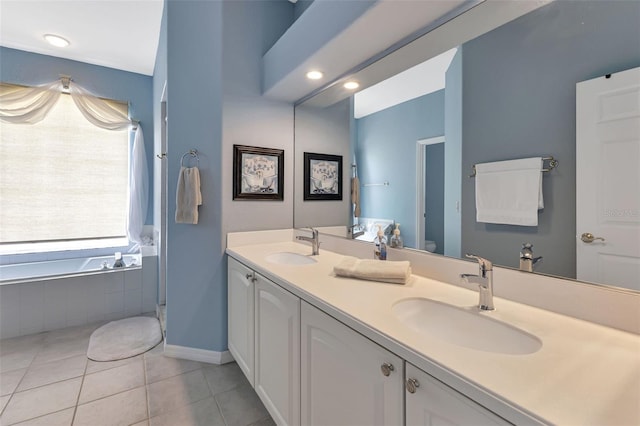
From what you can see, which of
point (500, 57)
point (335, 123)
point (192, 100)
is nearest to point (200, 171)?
point (192, 100)

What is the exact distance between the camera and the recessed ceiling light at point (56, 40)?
2921 millimetres

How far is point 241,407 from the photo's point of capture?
5.60ft

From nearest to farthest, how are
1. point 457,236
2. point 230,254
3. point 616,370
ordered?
1. point 616,370
2. point 457,236
3. point 230,254

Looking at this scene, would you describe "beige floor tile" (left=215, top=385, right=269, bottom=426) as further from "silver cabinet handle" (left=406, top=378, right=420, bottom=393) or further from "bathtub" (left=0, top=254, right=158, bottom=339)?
"bathtub" (left=0, top=254, right=158, bottom=339)

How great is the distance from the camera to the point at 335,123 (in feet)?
6.93

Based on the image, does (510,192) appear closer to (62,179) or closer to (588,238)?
(588,238)

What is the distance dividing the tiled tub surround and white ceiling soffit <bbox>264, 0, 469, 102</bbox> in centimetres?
107

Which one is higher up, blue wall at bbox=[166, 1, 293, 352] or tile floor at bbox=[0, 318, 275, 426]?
blue wall at bbox=[166, 1, 293, 352]

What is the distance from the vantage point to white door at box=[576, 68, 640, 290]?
810 millimetres

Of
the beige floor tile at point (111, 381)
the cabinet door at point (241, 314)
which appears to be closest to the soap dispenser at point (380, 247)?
the cabinet door at point (241, 314)

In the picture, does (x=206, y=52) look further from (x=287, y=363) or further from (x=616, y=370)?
(x=616, y=370)

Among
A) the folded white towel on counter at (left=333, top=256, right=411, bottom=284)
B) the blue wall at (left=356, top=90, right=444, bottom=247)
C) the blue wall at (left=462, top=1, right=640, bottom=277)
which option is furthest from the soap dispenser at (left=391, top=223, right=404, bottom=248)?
the blue wall at (left=462, top=1, right=640, bottom=277)

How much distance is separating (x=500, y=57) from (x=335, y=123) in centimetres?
116

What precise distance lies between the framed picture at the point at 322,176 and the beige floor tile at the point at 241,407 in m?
1.41
